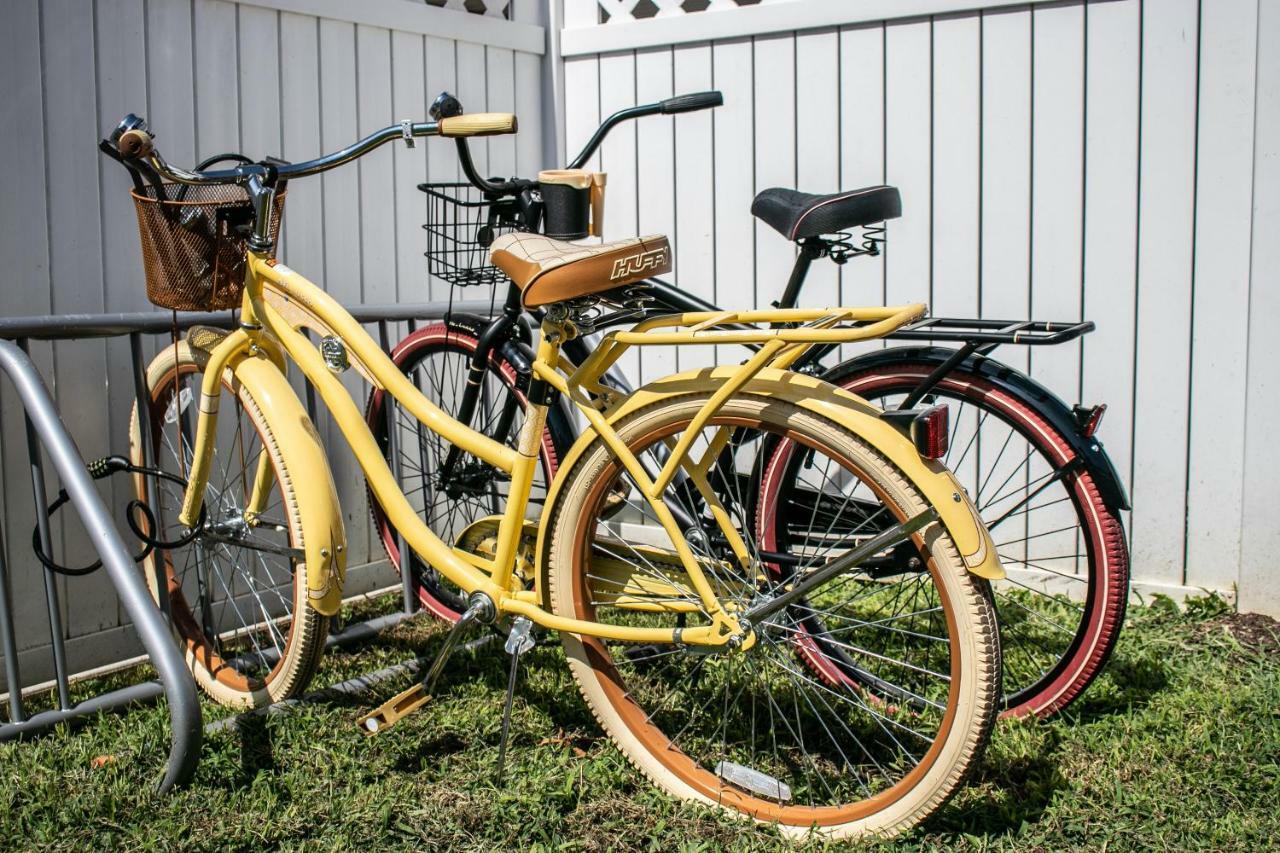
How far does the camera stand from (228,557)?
138 inches

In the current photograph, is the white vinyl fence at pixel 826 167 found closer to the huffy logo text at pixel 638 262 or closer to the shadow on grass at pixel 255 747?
the shadow on grass at pixel 255 747

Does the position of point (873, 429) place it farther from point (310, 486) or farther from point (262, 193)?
point (262, 193)

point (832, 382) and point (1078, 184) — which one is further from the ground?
point (1078, 184)

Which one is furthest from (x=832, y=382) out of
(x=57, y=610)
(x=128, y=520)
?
(x=57, y=610)

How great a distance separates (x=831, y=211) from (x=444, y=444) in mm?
2029

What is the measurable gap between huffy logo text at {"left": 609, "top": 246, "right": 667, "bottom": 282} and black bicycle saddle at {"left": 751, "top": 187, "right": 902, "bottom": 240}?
0.44m

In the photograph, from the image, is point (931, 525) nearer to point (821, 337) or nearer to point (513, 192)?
point (821, 337)

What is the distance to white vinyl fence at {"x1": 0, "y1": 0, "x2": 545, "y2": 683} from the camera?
338 centimetres

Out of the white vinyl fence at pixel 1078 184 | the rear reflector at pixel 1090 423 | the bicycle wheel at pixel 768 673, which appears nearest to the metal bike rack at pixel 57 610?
the bicycle wheel at pixel 768 673

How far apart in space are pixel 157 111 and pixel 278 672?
1678 millimetres

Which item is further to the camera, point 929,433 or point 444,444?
point 444,444

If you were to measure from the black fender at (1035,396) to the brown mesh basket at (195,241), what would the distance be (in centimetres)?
152

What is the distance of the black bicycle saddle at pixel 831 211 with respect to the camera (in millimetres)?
2973

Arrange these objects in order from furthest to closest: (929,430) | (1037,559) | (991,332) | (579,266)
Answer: (1037,559)
(991,332)
(579,266)
(929,430)
